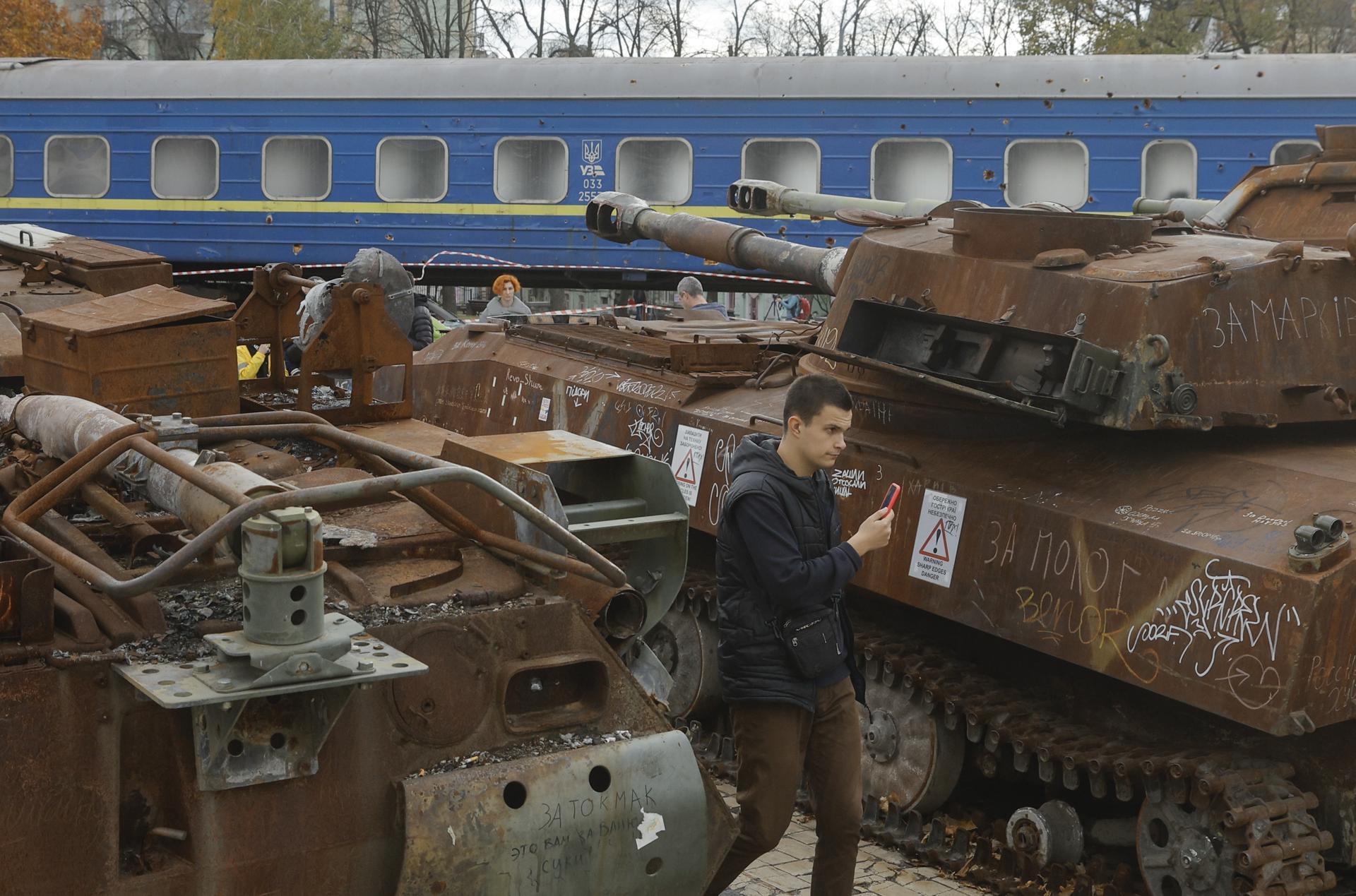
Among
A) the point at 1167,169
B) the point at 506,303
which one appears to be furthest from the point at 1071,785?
the point at 1167,169

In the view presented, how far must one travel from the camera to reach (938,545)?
6.09m

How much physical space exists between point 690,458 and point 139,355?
269 centimetres

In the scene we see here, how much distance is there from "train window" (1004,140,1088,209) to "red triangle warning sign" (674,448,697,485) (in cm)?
973

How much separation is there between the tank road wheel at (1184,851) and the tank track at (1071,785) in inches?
0.5

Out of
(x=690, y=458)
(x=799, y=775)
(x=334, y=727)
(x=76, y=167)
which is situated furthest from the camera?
(x=76, y=167)

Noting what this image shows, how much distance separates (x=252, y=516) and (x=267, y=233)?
1502 cm

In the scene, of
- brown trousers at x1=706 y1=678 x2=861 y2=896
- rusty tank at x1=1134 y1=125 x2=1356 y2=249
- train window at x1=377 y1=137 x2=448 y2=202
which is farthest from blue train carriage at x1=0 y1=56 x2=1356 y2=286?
brown trousers at x1=706 y1=678 x2=861 y2=896

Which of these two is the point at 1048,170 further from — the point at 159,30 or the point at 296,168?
the point at 159,30

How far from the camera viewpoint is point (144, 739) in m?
3.51

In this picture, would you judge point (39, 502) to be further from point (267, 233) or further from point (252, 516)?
point (267, 233)

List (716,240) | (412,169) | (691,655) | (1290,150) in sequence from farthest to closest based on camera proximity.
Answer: (412,169), (1290,150), (716,240), (691,655)

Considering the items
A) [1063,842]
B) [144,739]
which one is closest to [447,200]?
[1063,842]

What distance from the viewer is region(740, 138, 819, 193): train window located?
16.8 meters

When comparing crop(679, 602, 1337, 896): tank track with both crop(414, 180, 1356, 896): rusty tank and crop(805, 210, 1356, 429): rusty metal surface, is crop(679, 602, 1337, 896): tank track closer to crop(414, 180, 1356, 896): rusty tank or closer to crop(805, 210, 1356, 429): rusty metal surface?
crop(414, 180, 1356, 896): rusty tank
